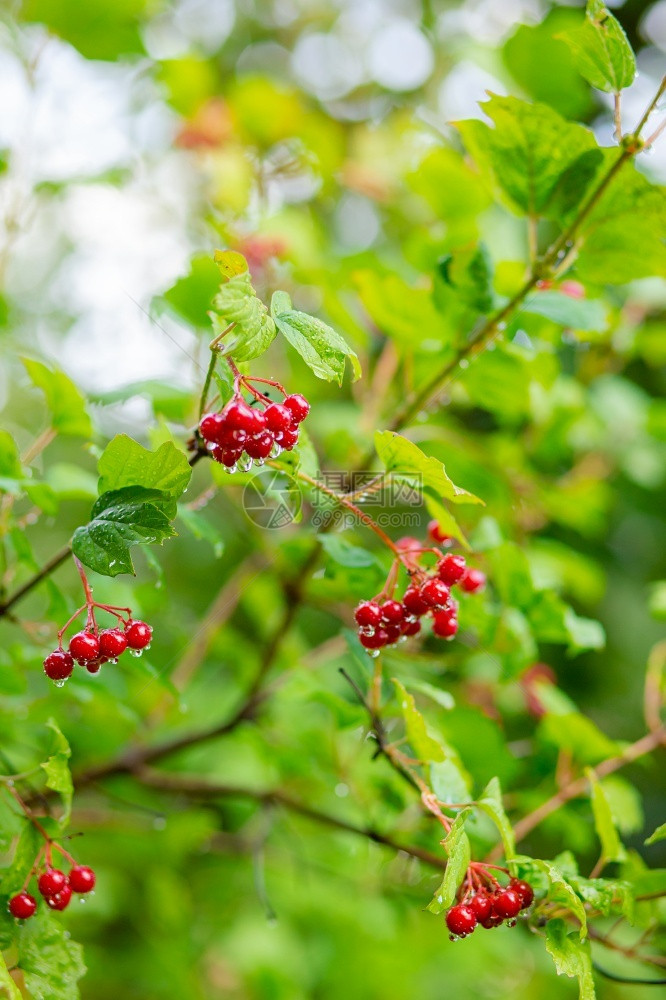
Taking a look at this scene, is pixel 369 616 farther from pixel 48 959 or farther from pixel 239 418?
pixel 48 959

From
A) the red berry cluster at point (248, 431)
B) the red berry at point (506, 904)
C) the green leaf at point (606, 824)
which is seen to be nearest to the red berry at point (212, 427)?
the red berry cluster at point (248, 431)

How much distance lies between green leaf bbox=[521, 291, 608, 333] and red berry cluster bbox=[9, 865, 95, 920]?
34.8 inches

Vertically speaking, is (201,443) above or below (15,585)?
above

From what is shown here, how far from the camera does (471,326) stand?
1.13 metres

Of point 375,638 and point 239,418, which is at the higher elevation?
point 239,418

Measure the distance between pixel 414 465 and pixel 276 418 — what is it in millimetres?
176

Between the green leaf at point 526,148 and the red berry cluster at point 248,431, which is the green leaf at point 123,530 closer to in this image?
the red berry cluster at point 248,431

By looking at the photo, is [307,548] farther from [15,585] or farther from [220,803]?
[220,803]

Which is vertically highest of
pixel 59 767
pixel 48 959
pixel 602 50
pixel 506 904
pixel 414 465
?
pixel 602 50

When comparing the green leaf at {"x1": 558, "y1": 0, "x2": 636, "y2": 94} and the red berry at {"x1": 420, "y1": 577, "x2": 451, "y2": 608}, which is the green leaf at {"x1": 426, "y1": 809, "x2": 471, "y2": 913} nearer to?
the red berry at {"x1": 420, "y1": 577, "x2": 451, "y2": 608}

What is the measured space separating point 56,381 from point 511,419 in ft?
2.67

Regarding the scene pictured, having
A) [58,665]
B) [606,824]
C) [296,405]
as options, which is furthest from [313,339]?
[606,824]

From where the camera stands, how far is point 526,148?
939 millimetres

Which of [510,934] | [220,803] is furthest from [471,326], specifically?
[510,934]
